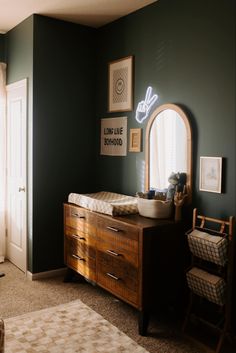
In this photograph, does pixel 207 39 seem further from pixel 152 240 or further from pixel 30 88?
pixel 30 88

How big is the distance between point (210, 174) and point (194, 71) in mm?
810

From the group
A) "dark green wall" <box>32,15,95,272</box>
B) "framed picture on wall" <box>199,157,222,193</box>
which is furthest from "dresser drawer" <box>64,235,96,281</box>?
"framed picture on wall" <box>199,157,222,193</box>

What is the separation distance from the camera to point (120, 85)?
3824mm

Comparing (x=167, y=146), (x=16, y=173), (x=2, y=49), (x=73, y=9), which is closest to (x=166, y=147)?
(x=167, y=146)

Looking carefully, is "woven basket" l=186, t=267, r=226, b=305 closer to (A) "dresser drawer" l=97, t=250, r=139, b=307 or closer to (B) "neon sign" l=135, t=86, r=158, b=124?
(A) "dresser drawer" l=97, t=250, r=139, b=307

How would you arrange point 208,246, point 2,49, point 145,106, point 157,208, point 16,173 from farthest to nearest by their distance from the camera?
point 2,49
point 16,173
point 145,106
point 157,208
point 208,246

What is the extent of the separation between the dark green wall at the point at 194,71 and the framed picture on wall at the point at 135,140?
0.19 ft

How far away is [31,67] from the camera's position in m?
3.83

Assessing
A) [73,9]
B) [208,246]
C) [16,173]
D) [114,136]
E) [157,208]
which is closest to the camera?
[208,246]

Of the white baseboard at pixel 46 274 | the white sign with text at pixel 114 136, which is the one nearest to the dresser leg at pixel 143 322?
the white baseboard at pixel 46 274

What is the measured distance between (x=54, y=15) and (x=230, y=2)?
180 cm

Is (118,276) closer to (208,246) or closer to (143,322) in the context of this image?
(143,322)

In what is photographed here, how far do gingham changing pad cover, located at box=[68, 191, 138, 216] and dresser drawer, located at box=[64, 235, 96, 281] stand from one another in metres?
0.35

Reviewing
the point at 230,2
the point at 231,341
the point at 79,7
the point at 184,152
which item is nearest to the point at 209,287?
the point at 231,341
